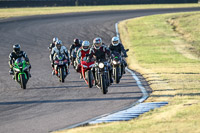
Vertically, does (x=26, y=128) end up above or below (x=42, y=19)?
below

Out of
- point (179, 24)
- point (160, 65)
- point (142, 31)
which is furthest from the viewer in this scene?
point (179, 24)

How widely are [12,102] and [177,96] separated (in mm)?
4787

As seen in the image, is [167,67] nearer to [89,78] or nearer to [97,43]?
[89,78]

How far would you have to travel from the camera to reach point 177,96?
1381 cm

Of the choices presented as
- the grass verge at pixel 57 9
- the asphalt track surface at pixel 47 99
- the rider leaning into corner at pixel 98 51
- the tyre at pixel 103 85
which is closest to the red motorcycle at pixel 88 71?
the asphalt track surface at pixel 47 99

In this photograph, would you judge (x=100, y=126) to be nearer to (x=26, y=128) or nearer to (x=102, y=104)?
(x=26, y=128)

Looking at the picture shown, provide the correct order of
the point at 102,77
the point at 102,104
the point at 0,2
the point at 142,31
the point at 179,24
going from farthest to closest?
the point at 0,2 → the point at 179,24 → the point at 142,31 → the point at 102,77 → the point at 102,104

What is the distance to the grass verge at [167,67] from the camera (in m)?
9.88

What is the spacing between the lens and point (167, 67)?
23.0 metres

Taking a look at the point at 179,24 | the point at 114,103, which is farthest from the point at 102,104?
the point at 179,24

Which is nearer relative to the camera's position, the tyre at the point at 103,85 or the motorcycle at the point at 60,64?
the tyre at the point at 103,85

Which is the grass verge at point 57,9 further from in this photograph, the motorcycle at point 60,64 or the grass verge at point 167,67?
the motorcycle at point 60,64

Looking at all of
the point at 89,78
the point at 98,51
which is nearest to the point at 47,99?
the point at 89,78

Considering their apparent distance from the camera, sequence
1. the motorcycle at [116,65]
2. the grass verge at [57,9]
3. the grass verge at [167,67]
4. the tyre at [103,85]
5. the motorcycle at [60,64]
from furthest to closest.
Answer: the grass verge at [57,9] < the motorcycle at [60,64] < the motorcycle at [116,65] < the tyre at [103,85] < the grass verge at [167,67]
